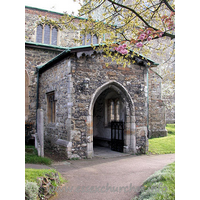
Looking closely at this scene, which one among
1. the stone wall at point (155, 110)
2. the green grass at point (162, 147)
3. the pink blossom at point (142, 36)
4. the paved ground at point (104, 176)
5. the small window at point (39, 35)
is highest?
the small window at point (39, 35)

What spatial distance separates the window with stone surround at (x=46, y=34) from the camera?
12.6m

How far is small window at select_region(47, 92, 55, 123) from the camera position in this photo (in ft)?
28.8

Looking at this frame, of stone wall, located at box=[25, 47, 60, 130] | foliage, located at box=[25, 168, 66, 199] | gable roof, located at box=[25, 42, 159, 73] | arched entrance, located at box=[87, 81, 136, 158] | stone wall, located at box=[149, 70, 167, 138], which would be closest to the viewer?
foliage, located at box=[25, 168, 66, 199]

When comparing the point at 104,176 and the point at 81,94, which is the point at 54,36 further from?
the point at 104,176

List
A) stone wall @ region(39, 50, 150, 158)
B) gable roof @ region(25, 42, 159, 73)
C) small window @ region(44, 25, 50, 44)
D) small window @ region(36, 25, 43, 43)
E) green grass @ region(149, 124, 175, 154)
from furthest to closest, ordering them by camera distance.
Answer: small window @ region(44, 25, 50, 44), small window @ region(36, 25, 43, 43), green grass @ region(149, 124, 175, 154), stone wall @ region(39, 50, 150, 158), gable roof @ region(25, 42, 159, 73)

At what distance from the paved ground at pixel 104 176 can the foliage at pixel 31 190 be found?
23.2 inches

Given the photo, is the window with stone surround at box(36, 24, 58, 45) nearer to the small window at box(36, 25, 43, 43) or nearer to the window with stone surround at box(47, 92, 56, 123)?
the small window at box(36, 25, 43, 43)

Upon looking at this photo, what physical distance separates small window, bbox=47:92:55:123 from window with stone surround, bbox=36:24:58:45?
17.3 ft

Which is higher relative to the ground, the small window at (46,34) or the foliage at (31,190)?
the small window at (46,34)

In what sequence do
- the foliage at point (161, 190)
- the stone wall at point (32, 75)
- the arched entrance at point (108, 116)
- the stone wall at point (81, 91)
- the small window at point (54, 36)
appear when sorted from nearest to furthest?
1. the foliage at point (161, 190)
2. the stone wall at point (81, 91)
3. the arched entrance at point (108, 116)
4. the stone wall at point (32, 75)
5. the small window at point (54, 36)

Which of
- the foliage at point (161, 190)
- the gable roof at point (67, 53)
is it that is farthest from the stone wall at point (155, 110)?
the foliage at point (161, 190)

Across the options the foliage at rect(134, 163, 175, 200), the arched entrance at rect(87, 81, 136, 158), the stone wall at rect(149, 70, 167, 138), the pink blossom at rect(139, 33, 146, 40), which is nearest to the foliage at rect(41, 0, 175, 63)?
the pink blossom at rect(139, 33, 146, 40)

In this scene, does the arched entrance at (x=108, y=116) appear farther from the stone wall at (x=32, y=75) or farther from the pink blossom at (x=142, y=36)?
the pink blossom at (x=142, y=36)

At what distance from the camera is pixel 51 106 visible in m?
8.91
